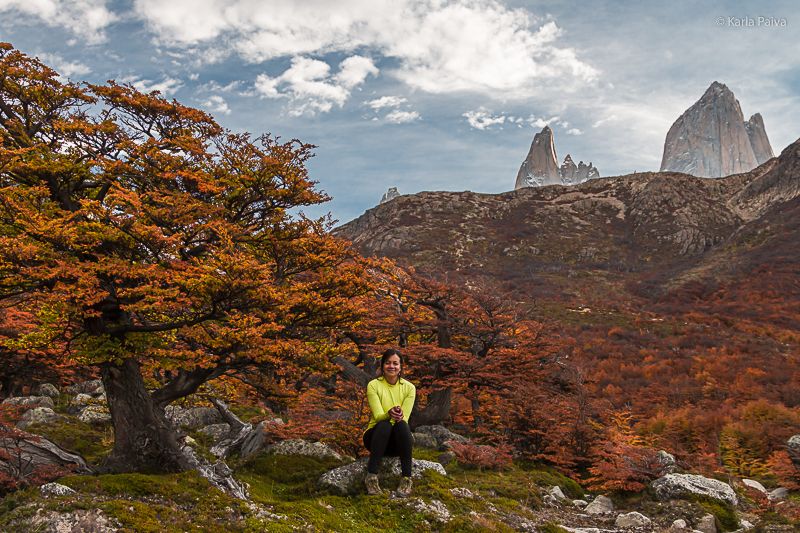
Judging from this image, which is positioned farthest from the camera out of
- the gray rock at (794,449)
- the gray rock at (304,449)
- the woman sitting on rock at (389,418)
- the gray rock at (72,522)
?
the gray rock at (794,449)

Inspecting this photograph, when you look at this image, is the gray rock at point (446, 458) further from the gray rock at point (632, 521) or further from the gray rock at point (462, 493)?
the gray rock at point (632, 521)

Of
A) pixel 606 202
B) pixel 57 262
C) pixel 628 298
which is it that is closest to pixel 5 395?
pixel 57 262

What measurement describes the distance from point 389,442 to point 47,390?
20197mm

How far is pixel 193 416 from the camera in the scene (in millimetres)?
15805

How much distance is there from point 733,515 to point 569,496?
3.34 m

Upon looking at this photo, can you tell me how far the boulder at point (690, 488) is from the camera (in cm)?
894

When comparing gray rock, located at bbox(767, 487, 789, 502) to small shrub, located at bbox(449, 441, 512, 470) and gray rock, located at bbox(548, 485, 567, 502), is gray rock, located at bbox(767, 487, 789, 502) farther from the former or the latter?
small shrub, located at bbox(449, 441, 512, 470)

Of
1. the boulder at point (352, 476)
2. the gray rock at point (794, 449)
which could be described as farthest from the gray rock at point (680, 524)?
the gray rock at point (794, 449)

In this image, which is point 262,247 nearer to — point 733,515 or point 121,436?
point 121,436

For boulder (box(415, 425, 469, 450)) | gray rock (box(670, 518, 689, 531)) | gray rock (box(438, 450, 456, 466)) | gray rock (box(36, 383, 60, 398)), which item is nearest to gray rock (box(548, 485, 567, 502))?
gray rock (box(670, 518, 689, 531))

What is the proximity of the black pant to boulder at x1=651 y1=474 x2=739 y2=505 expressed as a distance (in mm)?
5979

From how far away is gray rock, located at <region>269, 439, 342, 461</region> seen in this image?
1012 cm

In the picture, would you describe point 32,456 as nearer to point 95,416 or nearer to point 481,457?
point 95,416

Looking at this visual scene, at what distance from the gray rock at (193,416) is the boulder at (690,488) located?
523 inches
